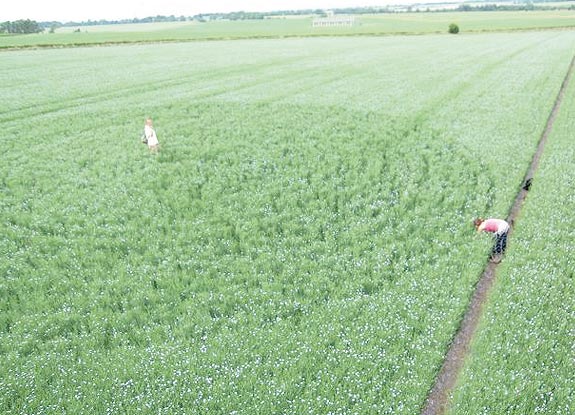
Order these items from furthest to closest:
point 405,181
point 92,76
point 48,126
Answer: point 92,76, point 48,126, point 405,181

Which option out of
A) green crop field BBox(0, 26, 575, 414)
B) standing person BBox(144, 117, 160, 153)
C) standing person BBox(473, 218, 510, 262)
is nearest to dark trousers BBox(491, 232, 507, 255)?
standing person BBox(473, 218, 510, 262)

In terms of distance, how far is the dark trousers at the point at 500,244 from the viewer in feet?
42.6

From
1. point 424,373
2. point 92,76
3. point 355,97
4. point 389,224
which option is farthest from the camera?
point 92,76

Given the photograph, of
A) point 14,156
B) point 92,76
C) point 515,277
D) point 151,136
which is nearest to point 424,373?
point 515,277

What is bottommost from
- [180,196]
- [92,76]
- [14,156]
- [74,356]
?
[74,356]

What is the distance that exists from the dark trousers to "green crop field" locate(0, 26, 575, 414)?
292 mm

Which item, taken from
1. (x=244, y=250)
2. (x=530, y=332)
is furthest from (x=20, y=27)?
(x=530, y=332)

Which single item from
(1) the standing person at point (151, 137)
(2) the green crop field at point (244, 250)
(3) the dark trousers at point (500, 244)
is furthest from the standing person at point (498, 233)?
(1) the standing person at point (151, 137)

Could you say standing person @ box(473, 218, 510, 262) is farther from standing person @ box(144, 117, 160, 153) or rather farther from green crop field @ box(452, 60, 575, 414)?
standing person @ box(144, 117, 160, 153)

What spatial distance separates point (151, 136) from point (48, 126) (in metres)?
9.82

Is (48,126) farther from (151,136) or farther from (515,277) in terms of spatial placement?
(515,277)

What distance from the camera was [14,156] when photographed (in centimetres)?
2069

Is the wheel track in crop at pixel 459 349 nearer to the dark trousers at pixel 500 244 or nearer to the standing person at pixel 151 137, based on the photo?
the dark trousers at pixel 500 244

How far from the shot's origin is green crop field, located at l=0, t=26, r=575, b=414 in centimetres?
874
